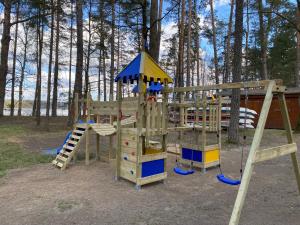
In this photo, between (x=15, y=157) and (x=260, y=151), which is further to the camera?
(x=15, y=157)

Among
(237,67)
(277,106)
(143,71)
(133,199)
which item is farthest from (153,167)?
(277,106)

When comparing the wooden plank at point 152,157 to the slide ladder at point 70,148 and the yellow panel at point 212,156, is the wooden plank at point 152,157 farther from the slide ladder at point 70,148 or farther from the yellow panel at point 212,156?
the slide ladder at point 70,148

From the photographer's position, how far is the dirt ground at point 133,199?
132 inches

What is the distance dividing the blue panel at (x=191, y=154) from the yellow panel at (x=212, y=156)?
0.17m

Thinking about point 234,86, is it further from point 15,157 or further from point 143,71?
point 15,157

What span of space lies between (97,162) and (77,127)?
42.8 inches

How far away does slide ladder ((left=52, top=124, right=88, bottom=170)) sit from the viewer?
594 centimetres

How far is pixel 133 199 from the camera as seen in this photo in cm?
412

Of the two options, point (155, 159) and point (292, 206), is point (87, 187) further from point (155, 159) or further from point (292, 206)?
point (292, 206)

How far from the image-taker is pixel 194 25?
19391mm

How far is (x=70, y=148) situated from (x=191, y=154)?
10.1 ft

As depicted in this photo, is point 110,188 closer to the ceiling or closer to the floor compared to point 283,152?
closer to the floor

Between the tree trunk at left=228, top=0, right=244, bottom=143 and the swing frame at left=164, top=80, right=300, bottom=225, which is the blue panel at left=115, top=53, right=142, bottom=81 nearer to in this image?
the swing frame at left=164, top=80, right=300, bottom=225

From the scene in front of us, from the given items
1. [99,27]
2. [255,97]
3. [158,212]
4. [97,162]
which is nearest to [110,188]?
[158,212]
